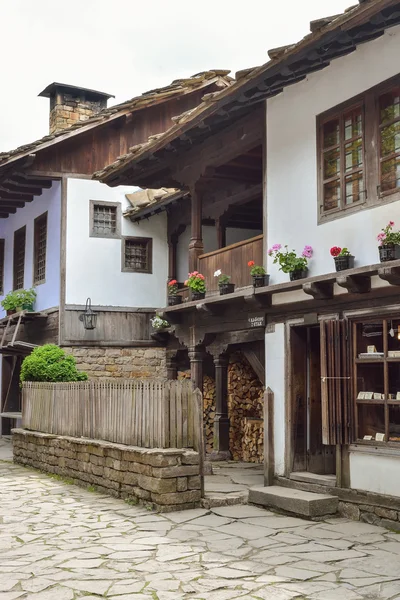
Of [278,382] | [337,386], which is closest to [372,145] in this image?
[337,386]

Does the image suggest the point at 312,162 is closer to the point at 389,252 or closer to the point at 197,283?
the point at 389,252

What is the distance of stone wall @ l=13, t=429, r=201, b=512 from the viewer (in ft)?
28.9

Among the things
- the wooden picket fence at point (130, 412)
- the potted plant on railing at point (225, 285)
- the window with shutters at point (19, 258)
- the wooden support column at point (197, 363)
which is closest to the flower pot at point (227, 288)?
the potted plant on railing at point (225, 285)

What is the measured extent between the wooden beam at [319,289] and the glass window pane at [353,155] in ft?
4.44

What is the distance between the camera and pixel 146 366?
53.5ft

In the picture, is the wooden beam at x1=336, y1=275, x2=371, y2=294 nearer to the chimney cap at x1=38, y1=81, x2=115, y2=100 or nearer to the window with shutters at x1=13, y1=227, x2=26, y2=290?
the window with shutters at x1=13, y1=227, x2=26, y2=290

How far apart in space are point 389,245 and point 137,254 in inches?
377

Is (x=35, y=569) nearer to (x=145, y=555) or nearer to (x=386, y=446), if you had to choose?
(x=145, y=555)

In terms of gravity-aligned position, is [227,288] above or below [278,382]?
above

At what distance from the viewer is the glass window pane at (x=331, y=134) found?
8945 mm

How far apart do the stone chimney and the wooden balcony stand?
24.9ft

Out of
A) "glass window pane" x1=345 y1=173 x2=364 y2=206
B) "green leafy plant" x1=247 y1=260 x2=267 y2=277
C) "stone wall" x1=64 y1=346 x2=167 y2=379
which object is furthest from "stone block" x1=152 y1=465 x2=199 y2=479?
"stone wall" x1=64 y1=346 x2=167 y2=379

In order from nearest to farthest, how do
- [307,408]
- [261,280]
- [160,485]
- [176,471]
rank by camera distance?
[160,485] < [176,471] < [307,408] < [261,280]

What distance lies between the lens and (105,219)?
16.3m
